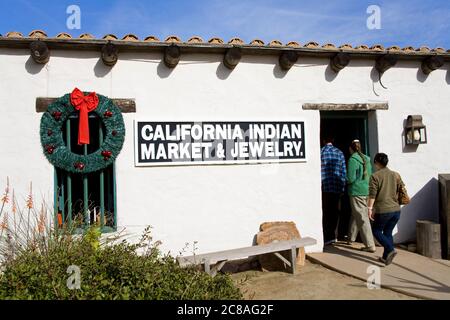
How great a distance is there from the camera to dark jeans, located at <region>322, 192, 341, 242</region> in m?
6.32

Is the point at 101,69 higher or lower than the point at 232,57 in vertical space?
lower

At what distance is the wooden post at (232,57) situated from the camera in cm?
512

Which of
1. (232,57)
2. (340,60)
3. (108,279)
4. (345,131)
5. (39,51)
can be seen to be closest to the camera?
(108,279)

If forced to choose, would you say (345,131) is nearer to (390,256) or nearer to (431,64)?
(431,64)

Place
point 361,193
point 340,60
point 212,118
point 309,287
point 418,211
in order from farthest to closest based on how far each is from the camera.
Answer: point 418,211 → point 340,60 → point 361,193 → point 212,118 → point 309,287

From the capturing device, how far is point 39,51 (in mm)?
4605

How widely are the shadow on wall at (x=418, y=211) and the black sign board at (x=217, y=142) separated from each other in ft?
6.86

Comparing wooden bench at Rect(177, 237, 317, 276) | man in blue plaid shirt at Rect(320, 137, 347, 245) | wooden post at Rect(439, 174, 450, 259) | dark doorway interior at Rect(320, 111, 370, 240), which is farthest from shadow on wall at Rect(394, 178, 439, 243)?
wooden bench at Rect(177, 237, 317, 276)

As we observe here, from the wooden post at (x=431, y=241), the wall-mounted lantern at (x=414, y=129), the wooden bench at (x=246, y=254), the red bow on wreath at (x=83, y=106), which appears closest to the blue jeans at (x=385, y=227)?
the wooden bench at (x=246, y=254)

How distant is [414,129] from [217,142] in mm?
3284

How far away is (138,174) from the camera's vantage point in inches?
199

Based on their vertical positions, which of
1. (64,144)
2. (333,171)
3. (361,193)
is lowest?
(361,193)

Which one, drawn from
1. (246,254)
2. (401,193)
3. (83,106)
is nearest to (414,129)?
(401,193)
